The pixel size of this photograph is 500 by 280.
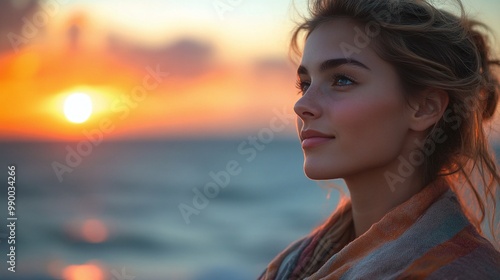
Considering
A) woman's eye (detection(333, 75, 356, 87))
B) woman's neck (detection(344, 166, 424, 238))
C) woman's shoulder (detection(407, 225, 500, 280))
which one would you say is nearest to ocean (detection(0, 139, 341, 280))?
woman's neck (detection(344, 166, 424, 238))

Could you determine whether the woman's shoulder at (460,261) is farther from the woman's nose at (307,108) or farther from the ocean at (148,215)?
the ocean at (148,215)

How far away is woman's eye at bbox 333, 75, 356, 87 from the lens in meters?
2.39

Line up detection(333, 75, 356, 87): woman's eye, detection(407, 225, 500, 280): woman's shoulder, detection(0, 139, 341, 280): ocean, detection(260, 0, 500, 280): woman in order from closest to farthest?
detection(407, 225, 500, 280): woman's shoulder < detection(260, 0, 500, 280): woman < detection(333, 75, 356, 87): woman's eye < detection(0, 139, 341, 280): ocean

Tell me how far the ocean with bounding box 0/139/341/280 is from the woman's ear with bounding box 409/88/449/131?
95cm

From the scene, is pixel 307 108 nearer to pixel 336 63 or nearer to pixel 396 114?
pixel 336 63

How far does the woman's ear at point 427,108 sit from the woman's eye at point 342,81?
0.78 ft

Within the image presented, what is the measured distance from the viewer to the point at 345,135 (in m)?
2.35

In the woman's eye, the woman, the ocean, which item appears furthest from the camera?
the ocean

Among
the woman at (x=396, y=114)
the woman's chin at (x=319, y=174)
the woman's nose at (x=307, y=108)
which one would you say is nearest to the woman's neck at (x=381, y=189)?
the woman at (x=396, y=114)

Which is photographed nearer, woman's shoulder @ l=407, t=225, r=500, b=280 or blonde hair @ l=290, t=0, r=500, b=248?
woman's shoulder @ l=407, t=225, r=500, b=280

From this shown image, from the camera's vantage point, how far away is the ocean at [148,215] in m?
6.75

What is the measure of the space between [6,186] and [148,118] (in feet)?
13.7

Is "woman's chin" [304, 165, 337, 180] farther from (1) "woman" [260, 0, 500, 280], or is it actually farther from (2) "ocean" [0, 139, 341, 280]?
(2) "ocean" [0, 139, 341, 280]

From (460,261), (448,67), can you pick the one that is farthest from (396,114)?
(460,261)
